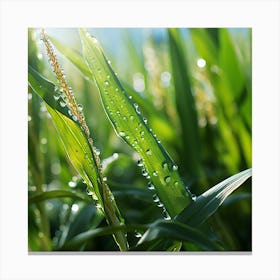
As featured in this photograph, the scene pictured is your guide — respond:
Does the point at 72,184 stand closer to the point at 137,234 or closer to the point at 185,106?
the point at 137,234

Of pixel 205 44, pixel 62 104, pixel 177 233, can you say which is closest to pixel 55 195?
pixel 62 104

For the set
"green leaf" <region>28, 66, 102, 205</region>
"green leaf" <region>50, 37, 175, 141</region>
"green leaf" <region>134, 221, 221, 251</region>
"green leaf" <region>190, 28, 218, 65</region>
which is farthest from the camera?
"green leaf" <region>190, 28, 218, 65</region>

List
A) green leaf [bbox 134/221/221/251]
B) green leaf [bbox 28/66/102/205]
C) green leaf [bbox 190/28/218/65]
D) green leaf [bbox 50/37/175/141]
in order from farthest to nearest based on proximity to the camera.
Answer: green leaf [bbox 190/28/218/65]
green leaf [bbox 50/37/175/141]
green leaf [bbox 28/66/102/205]
green leaf [bbox 134/221/221/251]

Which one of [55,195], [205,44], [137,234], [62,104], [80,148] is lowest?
[137,234]

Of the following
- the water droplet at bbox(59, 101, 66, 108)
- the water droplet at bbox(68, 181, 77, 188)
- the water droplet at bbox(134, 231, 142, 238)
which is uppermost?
the water droplet at bbox(59, 101, 66, 108)

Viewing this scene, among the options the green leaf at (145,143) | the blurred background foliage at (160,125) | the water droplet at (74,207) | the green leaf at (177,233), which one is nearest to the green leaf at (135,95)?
the blurred background foliage at (160,125)

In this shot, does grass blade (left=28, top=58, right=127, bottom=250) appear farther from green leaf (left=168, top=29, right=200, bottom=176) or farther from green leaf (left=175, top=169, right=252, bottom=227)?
green leaf (left=168, top=29, right=200, bottom=176)

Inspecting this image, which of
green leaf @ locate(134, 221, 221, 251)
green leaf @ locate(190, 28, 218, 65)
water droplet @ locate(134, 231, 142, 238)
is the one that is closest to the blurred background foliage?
green leaf @ locate(190, 28, 218, 65)
